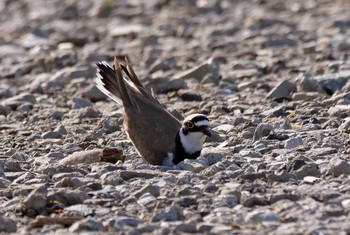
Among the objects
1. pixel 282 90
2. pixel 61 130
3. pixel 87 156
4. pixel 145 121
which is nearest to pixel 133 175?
pixel 87 156

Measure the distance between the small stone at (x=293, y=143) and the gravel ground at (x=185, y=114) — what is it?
1.0 inches

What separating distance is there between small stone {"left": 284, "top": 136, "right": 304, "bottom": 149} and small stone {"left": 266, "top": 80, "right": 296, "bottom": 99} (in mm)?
2503

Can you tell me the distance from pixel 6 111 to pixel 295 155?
4564 millimetres

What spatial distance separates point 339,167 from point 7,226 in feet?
8.55

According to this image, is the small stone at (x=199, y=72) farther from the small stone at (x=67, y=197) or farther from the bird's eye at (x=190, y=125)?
the small stone at (x=67, y=197)

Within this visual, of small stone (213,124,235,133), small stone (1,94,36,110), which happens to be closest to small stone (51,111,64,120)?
small stone (1,94,36,110)

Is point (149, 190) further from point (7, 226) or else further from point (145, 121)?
point (145, 121)

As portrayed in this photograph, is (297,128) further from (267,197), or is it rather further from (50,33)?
(50,33)

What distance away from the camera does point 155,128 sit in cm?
984

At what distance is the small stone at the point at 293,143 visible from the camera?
9.55 m

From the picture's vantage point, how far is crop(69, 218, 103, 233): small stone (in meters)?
7.02

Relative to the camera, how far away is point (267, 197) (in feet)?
25.3

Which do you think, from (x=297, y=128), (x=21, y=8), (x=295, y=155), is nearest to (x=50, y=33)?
(x=21, y=8)

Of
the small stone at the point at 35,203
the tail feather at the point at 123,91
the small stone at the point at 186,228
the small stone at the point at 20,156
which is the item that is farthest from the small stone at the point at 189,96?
the small stone at the point at 186,228
